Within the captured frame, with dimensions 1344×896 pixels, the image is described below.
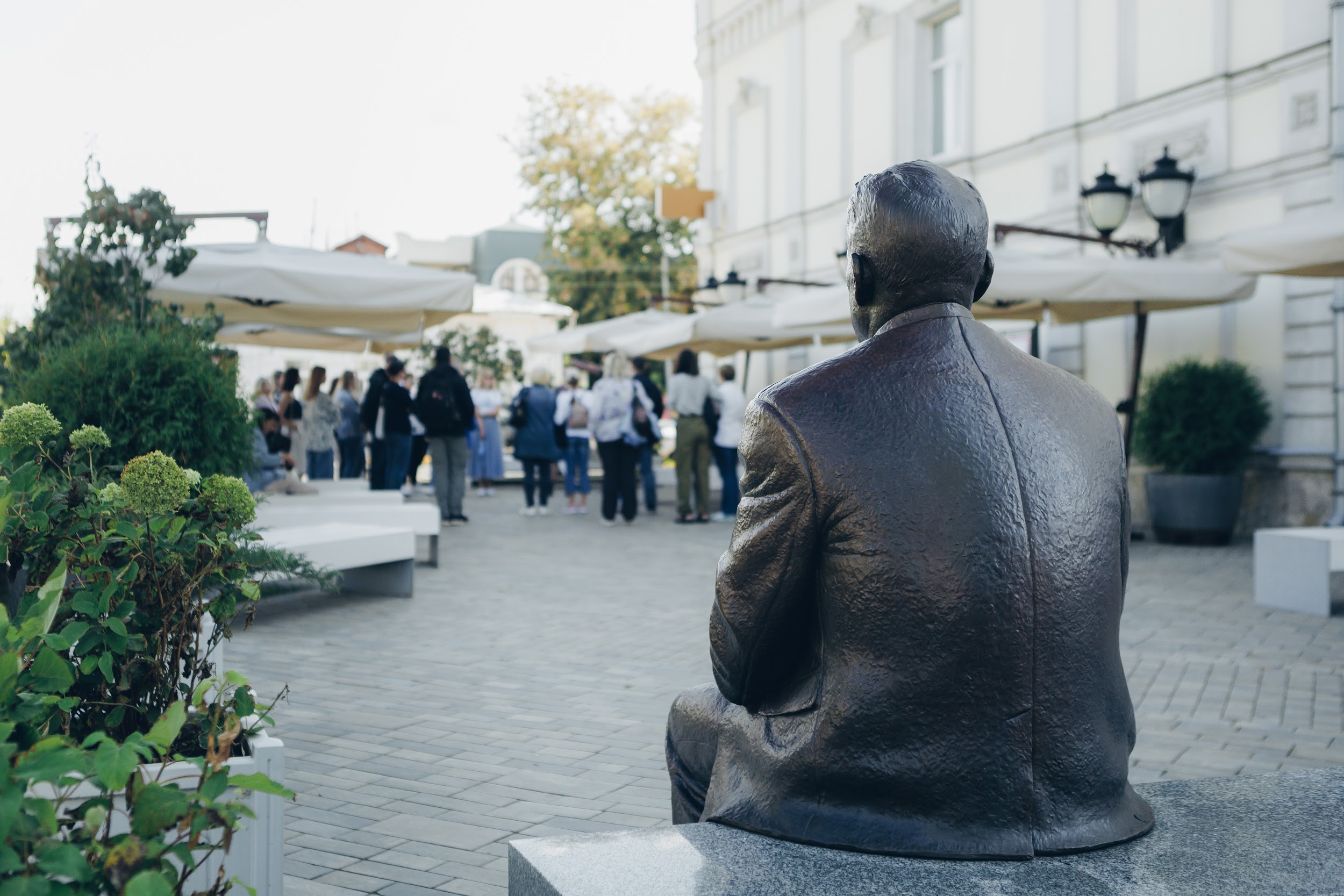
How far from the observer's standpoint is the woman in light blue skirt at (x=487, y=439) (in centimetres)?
1933

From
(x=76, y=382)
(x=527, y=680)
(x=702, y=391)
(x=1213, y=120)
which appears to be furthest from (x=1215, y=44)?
(x=76, y=382)

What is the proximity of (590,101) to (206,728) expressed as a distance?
1396 inches

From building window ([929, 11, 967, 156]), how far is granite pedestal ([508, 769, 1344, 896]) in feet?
53.6

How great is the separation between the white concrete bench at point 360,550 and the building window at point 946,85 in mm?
11786

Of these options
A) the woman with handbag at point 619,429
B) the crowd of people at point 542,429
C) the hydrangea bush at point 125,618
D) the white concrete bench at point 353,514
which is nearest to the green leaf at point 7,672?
the hydrangea bush at point 125,618

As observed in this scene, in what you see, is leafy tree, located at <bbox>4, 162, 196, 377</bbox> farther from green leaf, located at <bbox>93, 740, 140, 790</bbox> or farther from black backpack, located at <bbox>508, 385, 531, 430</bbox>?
black backpack, located at <bbox>508, 385, 531, 430</bbox>

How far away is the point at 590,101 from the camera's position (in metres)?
36.4

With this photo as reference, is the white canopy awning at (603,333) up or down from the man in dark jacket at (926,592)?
up

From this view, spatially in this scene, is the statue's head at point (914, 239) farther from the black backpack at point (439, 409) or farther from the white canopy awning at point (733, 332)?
the black backpack at point (439, 409)

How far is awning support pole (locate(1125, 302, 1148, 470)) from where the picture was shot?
473 inches

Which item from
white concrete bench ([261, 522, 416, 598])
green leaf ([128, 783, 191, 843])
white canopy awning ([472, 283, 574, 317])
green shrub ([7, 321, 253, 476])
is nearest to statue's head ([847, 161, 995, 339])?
green leaf ([128, 783, 191, 843])

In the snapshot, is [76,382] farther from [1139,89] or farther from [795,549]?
[1139,89]

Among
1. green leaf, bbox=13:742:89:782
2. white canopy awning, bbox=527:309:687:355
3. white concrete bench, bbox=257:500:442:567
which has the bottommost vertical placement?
white concrete bench, bbox=257:500:442:567


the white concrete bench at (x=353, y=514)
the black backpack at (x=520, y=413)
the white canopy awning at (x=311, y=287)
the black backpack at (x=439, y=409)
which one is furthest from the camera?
the black backpack at (x=520, y=413)
